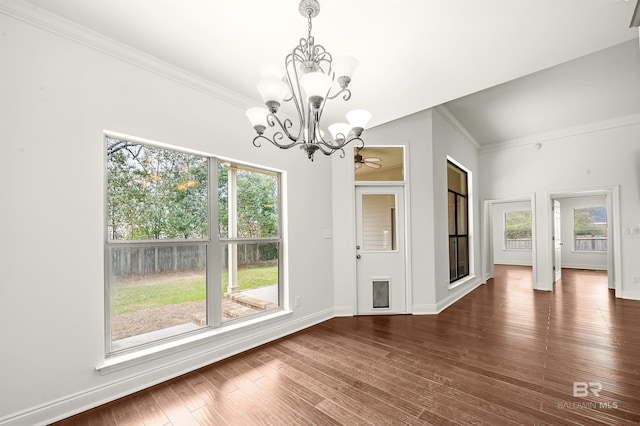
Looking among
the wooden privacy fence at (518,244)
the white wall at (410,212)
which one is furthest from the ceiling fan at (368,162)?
the wooden privacy fence at (518,244)

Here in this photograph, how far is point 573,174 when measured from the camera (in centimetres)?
548

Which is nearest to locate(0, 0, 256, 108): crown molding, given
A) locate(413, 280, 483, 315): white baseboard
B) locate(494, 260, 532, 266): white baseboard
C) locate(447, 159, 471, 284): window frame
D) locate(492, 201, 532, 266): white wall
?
locate(413, 280, 483, 315): white baseboard

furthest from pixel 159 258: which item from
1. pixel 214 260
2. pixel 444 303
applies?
pixel 444 303

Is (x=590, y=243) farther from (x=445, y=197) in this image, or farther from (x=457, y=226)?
(x=445, y=197)

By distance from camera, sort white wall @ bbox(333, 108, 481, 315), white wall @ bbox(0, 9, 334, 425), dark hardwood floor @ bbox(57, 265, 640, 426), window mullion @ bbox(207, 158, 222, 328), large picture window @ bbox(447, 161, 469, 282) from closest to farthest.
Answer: white wall @ bbox(0, 9, 334, 425), dark hardwood floor @ bbox(57, 265, 640, 426), window mullion @ bbox(207, 158, 222, 328), white wall @ bbox(333, 108, 481, 315), large picture window @ bbox(447, 161, 469, 282)

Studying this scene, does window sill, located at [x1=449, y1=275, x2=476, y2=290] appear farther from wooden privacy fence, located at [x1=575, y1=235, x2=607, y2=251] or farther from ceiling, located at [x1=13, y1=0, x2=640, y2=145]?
wooden privacy fence, located at [x1=575, y1=235, x2=607, y2=251]

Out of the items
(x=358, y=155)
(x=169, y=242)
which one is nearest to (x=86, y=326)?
(x=169, y=242)

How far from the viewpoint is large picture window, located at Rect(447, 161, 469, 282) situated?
16.7 ft

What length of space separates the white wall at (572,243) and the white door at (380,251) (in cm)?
788

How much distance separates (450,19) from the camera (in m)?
1.95

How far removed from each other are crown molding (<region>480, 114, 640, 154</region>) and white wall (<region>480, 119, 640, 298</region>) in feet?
0.07

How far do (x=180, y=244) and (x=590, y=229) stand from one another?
11098 millimetres

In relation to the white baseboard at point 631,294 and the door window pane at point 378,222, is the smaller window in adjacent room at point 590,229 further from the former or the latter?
the door window pane at point 378,222

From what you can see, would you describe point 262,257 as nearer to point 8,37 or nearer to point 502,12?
point 8,37
